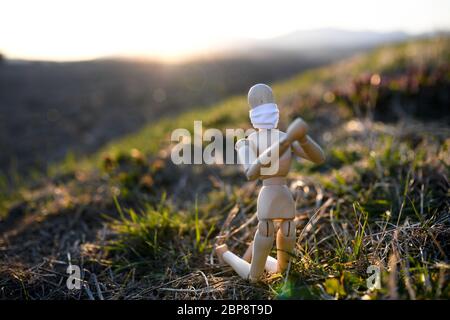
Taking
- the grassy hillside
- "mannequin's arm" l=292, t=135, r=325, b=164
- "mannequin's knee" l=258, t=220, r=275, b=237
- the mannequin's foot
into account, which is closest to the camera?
"mannequin's arm" l=292, t=135, r=325, b=164

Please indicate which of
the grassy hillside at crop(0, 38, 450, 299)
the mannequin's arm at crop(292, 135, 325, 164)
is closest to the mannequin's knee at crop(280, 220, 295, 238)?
the grassy hillside at crop(0, 38, 450, 299)

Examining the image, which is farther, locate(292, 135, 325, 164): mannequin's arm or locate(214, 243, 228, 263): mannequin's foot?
locate(214, 243, 228, 263): mannequin's foot

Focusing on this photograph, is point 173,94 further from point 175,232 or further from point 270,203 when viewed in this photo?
point 270,203

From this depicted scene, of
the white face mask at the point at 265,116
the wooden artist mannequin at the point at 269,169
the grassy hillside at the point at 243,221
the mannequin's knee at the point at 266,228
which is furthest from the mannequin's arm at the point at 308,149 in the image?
the grassy hillside at the point at 243,221

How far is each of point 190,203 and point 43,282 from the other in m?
1.42

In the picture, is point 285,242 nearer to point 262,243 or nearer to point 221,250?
point 262,243

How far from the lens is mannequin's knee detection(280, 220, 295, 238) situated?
2080 millimetres

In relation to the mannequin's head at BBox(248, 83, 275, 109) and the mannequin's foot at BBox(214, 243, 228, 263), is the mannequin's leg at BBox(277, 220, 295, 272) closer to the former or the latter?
the mannequin's foot at BBox(214, 243, 228, 263)

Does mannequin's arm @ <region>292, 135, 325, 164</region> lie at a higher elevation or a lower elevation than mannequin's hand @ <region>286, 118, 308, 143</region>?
lower

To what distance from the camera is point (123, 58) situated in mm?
17047

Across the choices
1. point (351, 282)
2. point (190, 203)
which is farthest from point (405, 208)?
point (190, 203)

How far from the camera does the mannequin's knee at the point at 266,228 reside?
6.64 ft

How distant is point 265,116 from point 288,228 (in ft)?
2.02

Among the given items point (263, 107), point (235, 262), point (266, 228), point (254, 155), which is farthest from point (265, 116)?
point (235, 262)
